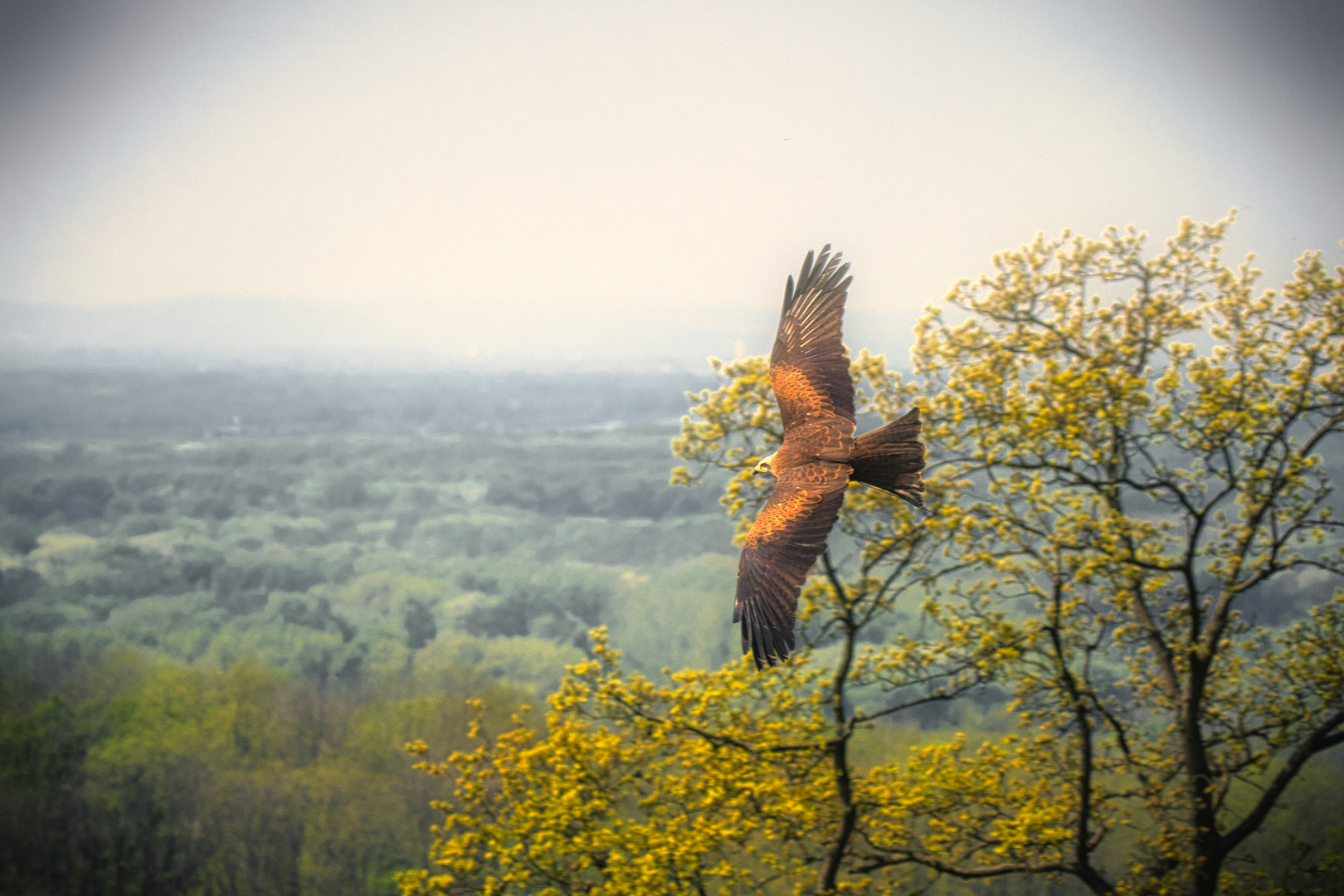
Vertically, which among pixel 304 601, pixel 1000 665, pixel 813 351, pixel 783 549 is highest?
pixel 813 351

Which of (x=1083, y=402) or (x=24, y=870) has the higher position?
(x=1083, y=402)

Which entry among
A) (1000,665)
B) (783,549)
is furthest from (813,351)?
(1000,665)

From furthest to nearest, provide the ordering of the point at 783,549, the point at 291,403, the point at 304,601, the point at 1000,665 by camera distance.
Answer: the point at 291,403 → the point at 304,601 → the point at 1000,665 → the point at 783,549

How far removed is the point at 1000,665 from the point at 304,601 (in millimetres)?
75696

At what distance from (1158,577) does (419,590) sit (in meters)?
74.5

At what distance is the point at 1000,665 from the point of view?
11289mm

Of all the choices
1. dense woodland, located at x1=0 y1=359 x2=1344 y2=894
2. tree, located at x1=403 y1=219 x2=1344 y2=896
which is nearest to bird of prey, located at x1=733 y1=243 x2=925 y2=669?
tree, located at x1=403 y1=219 x2=1344 y2=896

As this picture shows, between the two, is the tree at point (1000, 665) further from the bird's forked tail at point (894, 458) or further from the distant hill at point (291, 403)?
the distant hill at point (291, 403)

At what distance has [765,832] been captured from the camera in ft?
37.9

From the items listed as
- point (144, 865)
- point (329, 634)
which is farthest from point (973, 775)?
point (329, 634)

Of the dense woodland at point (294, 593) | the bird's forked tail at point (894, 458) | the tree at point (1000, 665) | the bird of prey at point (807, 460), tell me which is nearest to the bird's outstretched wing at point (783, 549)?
the bird of prey at point (807, 460)

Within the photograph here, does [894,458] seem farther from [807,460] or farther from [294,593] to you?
[294,593]

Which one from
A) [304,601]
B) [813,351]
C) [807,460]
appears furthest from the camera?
[304,601]

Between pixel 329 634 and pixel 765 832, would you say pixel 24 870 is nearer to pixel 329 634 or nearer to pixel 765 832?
pixel 329 634
